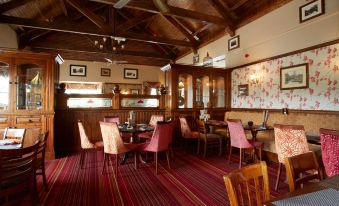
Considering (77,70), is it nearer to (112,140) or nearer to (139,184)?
(112,140)

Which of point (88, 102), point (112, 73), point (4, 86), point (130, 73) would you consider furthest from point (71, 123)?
point (130, 73)

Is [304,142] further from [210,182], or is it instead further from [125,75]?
[125,75]

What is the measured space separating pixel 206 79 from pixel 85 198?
454 centimetres

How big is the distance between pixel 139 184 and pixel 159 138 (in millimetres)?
811

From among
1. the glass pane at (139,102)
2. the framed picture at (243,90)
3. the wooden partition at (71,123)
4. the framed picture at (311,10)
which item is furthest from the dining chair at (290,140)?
the wooden partition at (71,123)

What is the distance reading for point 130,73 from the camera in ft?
32.3

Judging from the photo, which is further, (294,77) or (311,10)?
(294,77)

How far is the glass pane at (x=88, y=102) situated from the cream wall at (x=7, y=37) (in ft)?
9.48

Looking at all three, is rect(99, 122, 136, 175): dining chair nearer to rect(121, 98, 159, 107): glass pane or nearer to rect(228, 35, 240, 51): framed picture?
rect(121, 98, 159, 107): glass pane

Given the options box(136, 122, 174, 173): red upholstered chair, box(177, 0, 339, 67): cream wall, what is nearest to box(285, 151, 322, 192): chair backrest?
box(136, 122, 174, 173): red upholstered chair

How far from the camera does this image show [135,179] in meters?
3.16

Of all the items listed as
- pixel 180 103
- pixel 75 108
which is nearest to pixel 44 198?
pixel 75 108

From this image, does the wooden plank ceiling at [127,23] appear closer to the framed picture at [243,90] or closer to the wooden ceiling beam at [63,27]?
the wooden ceiling beam at [63,27]

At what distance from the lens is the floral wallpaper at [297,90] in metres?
3.59
